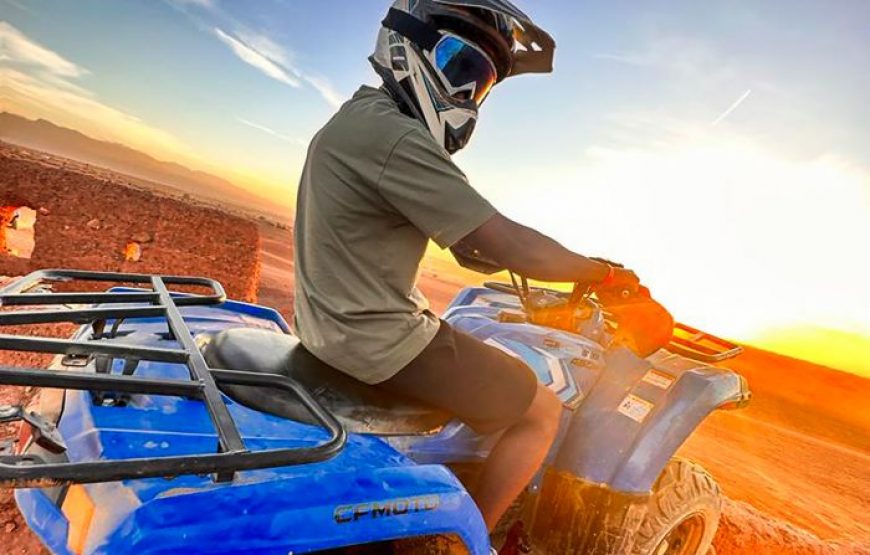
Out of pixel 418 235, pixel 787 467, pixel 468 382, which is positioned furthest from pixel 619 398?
pixel 787 467

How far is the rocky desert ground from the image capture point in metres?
5.29

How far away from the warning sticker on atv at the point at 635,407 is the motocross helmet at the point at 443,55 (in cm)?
142

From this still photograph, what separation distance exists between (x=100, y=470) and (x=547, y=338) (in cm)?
202

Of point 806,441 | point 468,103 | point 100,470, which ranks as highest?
point 468,103

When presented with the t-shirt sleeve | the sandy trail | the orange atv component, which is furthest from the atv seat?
the orange atv component

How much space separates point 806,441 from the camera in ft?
44.6

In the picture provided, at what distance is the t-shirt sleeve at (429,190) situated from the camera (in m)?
1.68

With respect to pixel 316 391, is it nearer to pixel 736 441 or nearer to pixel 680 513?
pixel 680 513

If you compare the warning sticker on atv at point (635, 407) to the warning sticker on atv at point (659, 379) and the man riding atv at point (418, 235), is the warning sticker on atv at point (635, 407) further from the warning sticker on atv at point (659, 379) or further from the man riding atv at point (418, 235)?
the man riding atv at point (418, 235)

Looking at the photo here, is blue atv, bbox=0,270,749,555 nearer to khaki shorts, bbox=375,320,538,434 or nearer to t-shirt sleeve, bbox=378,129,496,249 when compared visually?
khaki shorts, bbox=375,320,538,434

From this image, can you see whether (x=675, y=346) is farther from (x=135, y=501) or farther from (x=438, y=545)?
(x=135, y=501)

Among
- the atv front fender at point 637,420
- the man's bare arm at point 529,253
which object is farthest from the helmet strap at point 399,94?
the atv front fender at point 637,420

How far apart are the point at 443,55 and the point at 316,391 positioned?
4.24ft

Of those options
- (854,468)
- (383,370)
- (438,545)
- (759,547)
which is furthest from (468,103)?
(854,468)
